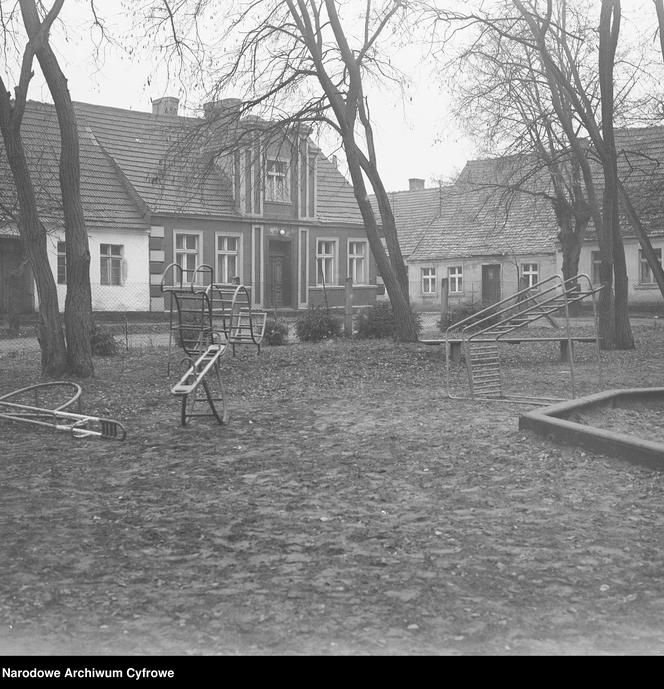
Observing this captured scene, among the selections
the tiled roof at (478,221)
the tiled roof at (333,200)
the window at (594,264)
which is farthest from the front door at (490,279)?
the tiled roof at (333,200)

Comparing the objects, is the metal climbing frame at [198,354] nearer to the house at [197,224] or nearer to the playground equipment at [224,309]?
the playground equipment at [224,309]

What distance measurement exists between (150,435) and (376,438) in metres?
2.09

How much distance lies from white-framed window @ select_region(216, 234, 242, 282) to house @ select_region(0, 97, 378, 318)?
4 centimetres

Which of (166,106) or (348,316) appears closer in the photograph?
(348,316)

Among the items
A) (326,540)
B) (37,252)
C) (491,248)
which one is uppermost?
(491,248)

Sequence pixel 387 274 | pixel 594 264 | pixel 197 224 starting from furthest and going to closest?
pixel 594 264 < pixel 197 224 < pixel 387 274

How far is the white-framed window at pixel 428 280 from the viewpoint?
163 ft

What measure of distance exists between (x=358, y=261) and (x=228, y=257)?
20.9 feet

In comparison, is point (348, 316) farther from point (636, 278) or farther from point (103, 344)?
point (636, 278)

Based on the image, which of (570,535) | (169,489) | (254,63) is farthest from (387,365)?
(570,535)

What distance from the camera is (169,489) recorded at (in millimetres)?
6992

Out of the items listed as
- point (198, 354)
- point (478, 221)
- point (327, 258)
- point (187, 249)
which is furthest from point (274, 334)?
point (478, 221)

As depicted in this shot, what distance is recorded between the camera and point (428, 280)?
4991 centimetres
